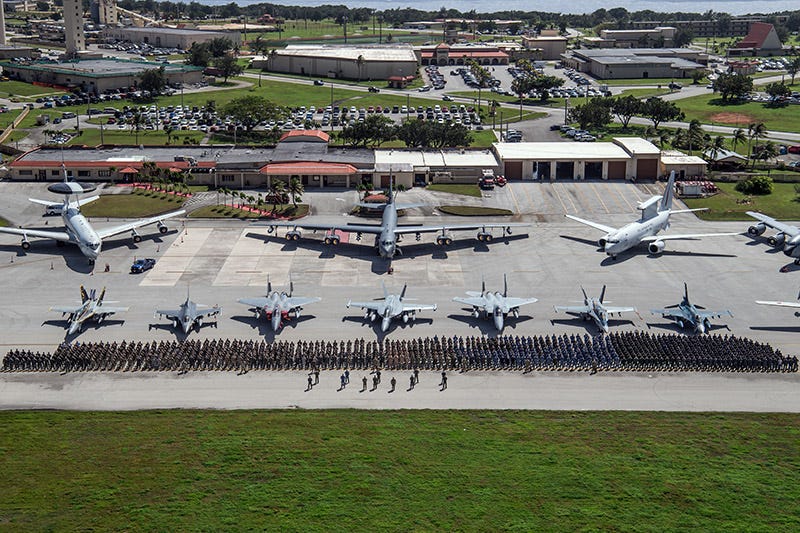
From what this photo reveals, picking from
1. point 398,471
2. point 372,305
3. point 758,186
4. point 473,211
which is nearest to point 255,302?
point 372,305

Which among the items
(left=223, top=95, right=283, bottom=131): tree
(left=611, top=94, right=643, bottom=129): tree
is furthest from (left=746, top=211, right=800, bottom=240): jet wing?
(left=223, top=95, right=283, bottom=131): tree

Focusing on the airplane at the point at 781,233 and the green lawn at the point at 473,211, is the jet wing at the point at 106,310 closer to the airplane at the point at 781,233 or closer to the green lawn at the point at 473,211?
the green lawn at the point at 473,211

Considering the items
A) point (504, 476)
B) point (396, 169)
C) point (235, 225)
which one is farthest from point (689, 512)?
point (396, 169)

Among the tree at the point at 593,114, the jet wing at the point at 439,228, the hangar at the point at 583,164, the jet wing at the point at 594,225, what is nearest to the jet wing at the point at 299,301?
the jet wing at the point at 439,228

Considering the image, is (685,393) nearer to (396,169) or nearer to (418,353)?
(418,353)

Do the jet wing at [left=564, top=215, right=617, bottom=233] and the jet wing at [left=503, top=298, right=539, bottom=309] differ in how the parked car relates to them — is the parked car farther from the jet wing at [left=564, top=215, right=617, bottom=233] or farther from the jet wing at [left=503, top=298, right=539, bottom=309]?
the jet wing at [left=564, top=215, right=617, bottom=233]

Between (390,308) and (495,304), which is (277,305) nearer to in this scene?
(390,308)
